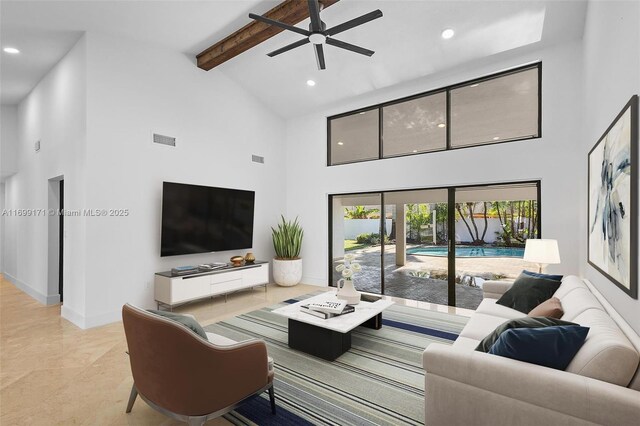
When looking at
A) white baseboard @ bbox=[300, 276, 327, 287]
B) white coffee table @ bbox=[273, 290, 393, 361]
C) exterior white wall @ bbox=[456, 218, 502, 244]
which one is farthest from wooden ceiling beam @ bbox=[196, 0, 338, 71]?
white baseboard @ bbox=[300, 276, 327, 287]

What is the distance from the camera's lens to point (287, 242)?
6.21 m

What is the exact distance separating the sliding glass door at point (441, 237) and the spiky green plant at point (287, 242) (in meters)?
1.04

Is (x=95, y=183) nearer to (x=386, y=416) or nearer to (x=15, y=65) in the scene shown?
(x=15, y=65)

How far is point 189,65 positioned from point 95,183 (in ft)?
7.98

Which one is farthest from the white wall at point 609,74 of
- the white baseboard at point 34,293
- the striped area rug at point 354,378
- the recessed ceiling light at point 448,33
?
the white baseboard at point 34,293

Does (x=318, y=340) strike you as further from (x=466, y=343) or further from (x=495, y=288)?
(x=495, y=288)

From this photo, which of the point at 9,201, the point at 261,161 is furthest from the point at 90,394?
the point at 9,201

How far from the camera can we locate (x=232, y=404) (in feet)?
6.13

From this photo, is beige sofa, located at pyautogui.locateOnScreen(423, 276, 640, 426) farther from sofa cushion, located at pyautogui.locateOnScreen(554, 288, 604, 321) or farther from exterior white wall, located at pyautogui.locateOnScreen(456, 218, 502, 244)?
exterior white wall, located at pyautogui.locateOnScreen(456, 218, 502, 244)

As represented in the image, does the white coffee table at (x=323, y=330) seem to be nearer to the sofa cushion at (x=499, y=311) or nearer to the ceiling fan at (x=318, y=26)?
the sofa cushion at (x=499, y=311)

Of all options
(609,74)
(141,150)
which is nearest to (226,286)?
(141,150)

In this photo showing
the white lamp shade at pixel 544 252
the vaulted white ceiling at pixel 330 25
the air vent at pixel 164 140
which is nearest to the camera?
the white lamp shade at pixel 544 252

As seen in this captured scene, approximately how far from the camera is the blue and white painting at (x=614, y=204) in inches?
71.4

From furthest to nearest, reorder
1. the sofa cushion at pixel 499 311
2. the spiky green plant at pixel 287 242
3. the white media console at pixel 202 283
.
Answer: the spiky green plant at pixel 287 242 < the white media console at pixel 202 283 < the sofa cushion at pixel 499 311
